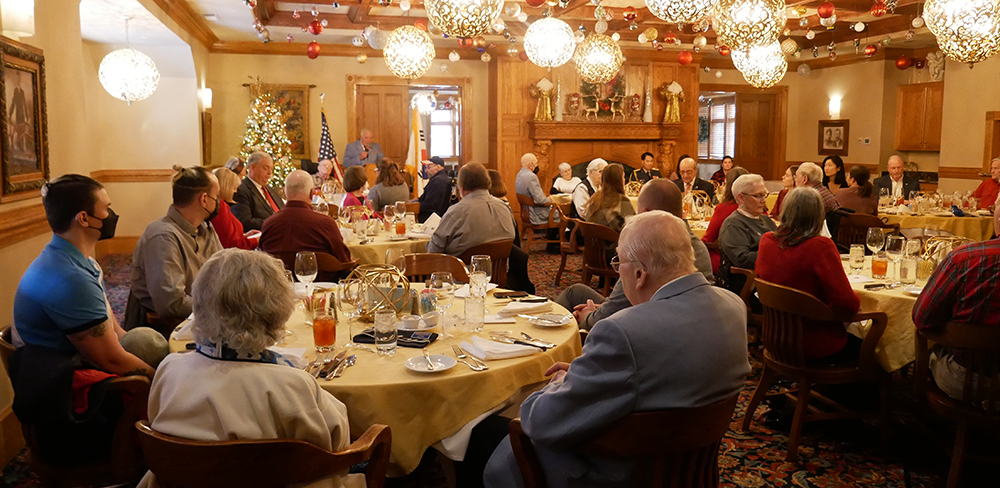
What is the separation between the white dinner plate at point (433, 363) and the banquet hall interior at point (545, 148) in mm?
29

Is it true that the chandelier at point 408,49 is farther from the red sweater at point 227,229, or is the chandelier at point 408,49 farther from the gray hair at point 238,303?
the gray hair at point 238,303

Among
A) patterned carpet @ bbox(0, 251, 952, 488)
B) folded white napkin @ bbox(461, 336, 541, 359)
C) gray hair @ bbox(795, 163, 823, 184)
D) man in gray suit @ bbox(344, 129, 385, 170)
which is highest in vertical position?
man in gray suit @ bbox(344, 129, 385, 170)

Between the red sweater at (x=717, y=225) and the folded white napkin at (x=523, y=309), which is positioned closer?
the folded white napkin at (x=523, y=309)

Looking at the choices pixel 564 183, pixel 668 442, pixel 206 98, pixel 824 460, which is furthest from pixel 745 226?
pixel 206 98

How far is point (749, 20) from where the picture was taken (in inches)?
233

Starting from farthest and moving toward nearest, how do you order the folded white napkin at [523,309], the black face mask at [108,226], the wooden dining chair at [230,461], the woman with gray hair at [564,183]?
the woman with gray hair at [564,183], the folded white napkin at [523,309], the black face mask at [108,226], the wooden dining chair at [230,461]

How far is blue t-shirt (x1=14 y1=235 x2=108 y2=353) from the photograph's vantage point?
270 cm

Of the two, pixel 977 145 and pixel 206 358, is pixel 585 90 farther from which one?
pixel 206 358

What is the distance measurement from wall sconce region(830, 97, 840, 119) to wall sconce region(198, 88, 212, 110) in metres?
12.5

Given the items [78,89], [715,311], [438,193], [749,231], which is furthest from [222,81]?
[715,311]

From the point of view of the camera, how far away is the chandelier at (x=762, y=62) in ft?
26.7

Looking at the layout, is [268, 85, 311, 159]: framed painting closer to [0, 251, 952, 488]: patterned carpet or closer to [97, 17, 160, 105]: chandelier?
[97, 17, 160, 105]: chandelier

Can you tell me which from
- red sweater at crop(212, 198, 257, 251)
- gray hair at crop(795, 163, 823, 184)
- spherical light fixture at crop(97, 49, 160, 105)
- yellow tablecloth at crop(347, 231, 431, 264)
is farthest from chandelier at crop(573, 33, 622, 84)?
spherical light fixture at crop(97, 49, 160, 105)

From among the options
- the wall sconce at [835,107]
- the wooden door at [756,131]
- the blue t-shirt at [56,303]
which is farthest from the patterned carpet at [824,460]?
the wooden door at [756,131]
